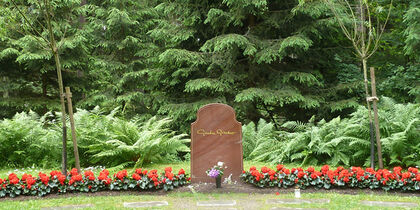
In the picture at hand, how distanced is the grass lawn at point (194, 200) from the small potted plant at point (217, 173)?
329mm

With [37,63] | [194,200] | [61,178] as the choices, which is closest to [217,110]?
[194,200]

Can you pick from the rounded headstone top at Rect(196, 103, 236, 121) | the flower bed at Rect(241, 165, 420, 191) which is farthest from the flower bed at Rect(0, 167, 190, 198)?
the flower bed at Rect(241, 165, 420, 191)

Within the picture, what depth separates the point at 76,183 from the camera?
5.98 metres

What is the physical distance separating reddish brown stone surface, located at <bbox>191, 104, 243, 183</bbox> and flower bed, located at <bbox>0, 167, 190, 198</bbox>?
2.31ft

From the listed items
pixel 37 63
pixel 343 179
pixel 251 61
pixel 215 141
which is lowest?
pixel 343 179

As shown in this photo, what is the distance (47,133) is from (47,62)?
4.79m

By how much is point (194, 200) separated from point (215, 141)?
142 cm

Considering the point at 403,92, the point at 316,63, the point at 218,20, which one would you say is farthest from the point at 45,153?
the point at 403,92

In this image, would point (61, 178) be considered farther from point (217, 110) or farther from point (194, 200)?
point (217, 110)

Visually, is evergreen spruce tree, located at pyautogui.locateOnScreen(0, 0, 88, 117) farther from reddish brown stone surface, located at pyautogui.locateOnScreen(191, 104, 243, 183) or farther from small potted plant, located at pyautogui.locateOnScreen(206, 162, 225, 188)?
small potted plant, located at pyautogui.locateOnScreen(206, 162, 225, 188)

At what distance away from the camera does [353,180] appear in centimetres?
594

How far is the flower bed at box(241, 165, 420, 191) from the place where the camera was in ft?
19.0

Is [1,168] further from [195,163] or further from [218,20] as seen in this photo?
[218,20]

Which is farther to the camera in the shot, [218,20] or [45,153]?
[218,20]
